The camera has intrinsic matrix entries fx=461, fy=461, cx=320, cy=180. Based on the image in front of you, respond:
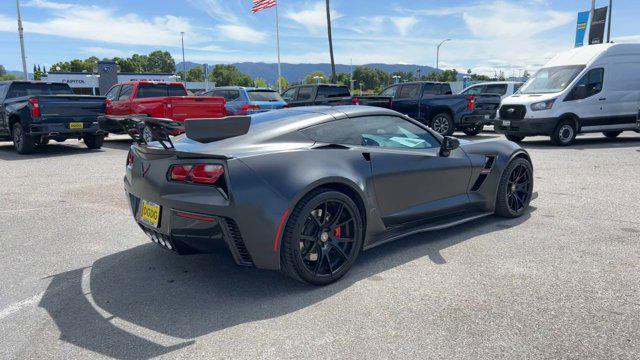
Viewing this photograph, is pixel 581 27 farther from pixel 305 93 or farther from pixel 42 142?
pixel 42 142

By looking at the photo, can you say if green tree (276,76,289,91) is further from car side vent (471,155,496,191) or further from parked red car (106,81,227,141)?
car side vent (471,155,496,191)

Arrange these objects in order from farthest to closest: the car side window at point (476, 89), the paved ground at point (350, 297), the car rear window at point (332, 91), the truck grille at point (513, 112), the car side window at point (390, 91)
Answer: the car side window at point (476, 89) < the car rear window at point (332, 91) < the car side window at point (390, 91) < the truck grille at point (513, 112) < the paved ground at point (350, 297)

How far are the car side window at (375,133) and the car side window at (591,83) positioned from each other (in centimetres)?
949

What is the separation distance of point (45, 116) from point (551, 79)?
1281 centimetres

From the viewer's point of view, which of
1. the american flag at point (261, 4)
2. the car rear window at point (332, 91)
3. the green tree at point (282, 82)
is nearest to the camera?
the car rear window at point (332, 91)

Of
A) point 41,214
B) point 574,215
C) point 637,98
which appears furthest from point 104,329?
point 637,98

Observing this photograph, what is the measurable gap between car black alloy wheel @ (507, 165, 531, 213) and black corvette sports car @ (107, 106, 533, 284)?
3.09ft

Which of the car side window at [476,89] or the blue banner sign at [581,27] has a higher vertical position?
the blue banner sign at [581,27]

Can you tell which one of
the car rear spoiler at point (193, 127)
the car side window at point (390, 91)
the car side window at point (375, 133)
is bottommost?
the car side window at point (375, 133)

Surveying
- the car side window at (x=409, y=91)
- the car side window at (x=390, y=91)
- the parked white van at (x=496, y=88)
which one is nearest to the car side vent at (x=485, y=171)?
the car side window at (x=409, y=91)

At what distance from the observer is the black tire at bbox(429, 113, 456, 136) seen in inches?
558

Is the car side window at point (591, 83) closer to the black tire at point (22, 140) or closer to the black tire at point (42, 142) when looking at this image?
the black tire at point (22, 140)

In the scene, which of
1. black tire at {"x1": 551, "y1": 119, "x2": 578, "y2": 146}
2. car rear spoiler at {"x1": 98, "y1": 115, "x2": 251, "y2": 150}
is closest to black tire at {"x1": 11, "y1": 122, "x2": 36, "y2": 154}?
car rear spoiler at {"x1": 98, "y1": 115, "x2": 251, "y2": 150}

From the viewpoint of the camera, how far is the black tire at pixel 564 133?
12008 mm
